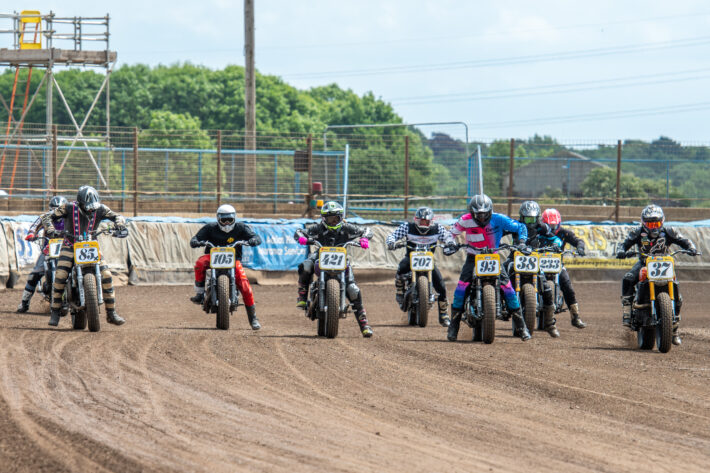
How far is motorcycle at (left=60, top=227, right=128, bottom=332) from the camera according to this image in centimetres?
1262

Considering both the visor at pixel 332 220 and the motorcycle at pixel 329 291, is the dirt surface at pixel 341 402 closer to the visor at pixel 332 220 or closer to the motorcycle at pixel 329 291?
the motorcycle at pixel 329 291

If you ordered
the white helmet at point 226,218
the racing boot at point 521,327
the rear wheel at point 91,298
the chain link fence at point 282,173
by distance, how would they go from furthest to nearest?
the chain link fence at point 282,173, the white helmet at point 226,218, the racing boot at point 521,327, the rear wheel at point 91,298

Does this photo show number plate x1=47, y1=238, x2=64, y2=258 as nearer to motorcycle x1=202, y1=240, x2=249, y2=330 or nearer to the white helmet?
the white helmet

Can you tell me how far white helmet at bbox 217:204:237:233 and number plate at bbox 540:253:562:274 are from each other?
447 cm

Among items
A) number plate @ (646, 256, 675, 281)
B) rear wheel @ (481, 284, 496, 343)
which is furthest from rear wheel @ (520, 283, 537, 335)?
number plate @ (646, 256, 675, 281)

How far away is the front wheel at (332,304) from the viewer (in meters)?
12.6

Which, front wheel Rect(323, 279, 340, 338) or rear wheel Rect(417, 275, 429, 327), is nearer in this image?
front wheel Rect(323, 279, 340, 338)

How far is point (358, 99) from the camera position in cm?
10306

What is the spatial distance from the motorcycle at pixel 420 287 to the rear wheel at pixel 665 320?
11.7 feet

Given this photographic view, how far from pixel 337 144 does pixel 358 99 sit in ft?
233

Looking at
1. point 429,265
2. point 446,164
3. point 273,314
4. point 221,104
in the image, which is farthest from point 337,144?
point 221,104

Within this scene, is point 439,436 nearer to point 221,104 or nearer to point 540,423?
point 540,423

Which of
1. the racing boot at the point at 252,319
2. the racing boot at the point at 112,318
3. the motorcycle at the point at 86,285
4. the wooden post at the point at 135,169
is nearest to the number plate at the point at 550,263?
the racing boot at the point at 252,319

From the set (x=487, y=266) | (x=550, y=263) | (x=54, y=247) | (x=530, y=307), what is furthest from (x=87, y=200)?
(x=550, y=263)
